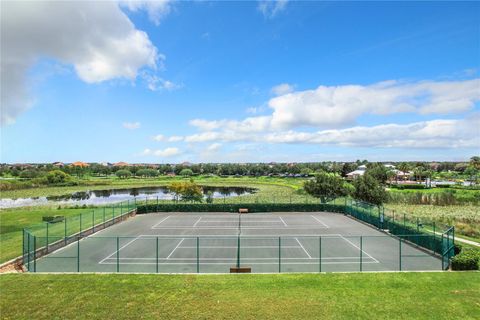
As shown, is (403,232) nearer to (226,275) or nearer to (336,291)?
(336,291)

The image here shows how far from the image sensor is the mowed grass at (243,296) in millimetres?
13125

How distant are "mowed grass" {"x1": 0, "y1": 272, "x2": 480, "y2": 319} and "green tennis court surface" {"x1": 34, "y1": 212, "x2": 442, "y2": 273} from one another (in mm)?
2043

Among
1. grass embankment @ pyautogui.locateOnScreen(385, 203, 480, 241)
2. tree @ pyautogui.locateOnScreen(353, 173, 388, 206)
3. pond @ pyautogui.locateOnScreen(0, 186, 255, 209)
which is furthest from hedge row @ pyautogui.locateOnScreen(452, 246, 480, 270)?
pond @ pyautogui.locateOnScreen(0, 186, 255, 209)

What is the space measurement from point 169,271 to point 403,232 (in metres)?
19.4

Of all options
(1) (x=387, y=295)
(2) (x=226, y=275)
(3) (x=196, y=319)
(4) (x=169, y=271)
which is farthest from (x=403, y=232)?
(3) (x=196, y=319)

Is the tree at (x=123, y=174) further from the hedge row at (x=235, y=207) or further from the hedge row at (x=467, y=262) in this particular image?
the hedge row at (x=467, y=262)

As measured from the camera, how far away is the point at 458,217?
4281 cm

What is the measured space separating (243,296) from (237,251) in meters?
8.70

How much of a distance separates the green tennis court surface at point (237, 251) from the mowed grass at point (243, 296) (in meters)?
2.04

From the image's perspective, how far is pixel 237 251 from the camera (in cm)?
2338

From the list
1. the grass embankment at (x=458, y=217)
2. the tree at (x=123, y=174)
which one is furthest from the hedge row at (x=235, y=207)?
the tree at (x=123, y=174)

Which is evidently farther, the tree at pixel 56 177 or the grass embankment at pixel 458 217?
the tree at pixel 56 177

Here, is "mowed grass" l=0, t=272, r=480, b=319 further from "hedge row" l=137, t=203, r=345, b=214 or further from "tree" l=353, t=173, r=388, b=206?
"tree" l=353, t=173, r=388, b=206

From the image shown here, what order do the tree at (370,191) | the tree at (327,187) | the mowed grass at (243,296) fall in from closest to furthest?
1. the mowed grass at (243,296)
2. the tree at (370,191)
3. the tree at (327,187)
